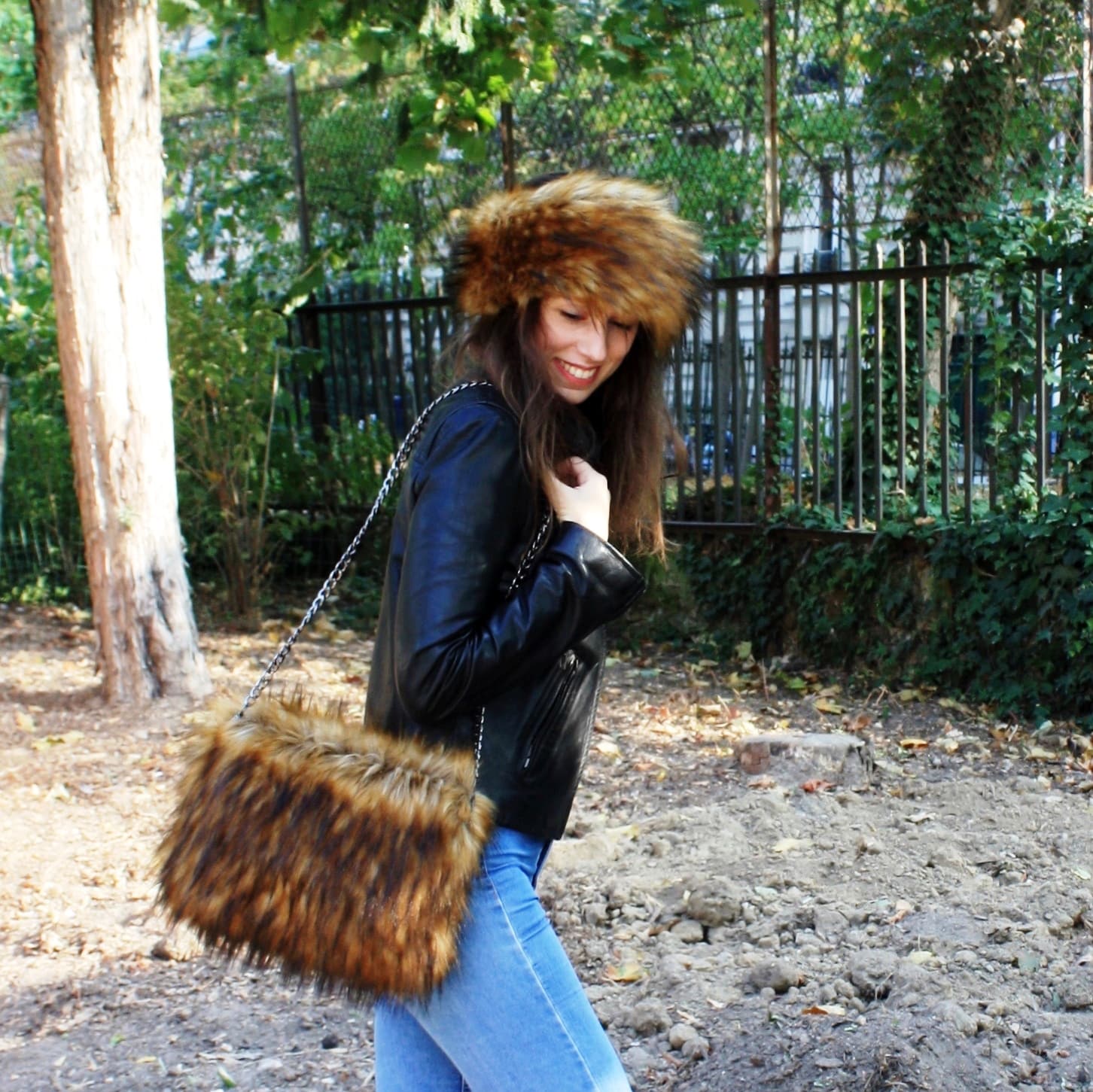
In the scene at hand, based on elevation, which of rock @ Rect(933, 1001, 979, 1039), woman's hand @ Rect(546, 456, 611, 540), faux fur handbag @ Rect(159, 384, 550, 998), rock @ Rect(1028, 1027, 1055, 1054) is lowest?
rock @ Rect(1028, 1027, 1055, 1054)

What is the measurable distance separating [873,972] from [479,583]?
230 cm

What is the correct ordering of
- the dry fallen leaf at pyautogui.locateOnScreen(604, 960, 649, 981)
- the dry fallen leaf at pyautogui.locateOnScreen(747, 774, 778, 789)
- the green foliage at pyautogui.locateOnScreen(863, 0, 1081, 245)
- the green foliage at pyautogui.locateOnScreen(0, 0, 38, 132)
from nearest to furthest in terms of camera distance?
the dry fallen leaf at pyautogui.locateOnScreen(604, 960, 649, 981), the dry fallen leaf at pyautogui.locateOnScreen(747, 774, 778, 789), the green foliage at pyautogui.locateOnScreen(863, 0, 1081, 245), the green foliage at pyautogui.locateOnScreen(0, 0, 38, 132)

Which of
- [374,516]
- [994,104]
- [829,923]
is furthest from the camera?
Result: [994,104]

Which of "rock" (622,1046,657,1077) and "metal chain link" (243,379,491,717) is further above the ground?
"metal chain link" (243,379,491,717)

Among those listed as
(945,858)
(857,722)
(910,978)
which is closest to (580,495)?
(910,978)

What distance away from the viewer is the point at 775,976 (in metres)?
3.56

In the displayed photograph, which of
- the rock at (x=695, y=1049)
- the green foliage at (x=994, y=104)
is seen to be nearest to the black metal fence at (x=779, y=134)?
the green foliage at (x=994, y=104)

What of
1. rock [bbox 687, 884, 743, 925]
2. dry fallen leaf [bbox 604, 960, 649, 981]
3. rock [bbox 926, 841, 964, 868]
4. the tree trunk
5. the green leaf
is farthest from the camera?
the green leaf

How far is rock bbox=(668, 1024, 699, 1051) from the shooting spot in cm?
334

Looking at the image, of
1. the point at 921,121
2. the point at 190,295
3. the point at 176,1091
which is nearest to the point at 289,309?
the point at 190,295

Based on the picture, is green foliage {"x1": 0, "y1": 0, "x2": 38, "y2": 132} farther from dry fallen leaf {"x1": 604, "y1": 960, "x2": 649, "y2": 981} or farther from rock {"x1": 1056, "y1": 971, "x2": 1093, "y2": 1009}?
rock {"x1": 1056, "y1": 971, "x2": 1093, "y2": 1009}

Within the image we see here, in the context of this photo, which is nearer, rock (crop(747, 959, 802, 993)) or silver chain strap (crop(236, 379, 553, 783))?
silver chain strap (crop(236, 379, 553, 783))

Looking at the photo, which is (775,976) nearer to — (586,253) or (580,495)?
(580,495)

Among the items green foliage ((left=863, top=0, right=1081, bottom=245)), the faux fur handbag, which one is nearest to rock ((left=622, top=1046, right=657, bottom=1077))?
the faux fur handbag
